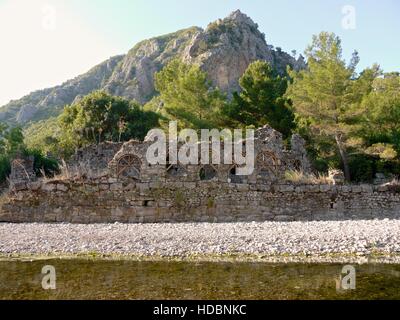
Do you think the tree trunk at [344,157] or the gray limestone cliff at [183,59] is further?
the gray limestone cliff at [183,59]

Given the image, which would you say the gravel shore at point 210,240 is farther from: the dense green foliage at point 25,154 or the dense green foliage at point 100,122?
the dense green foliage at point 100,122

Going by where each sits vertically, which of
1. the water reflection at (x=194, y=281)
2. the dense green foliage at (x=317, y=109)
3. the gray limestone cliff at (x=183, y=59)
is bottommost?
the water reflection at (x=194, y=281)

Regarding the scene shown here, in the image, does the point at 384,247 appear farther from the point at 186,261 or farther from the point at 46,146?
the point at 46,146

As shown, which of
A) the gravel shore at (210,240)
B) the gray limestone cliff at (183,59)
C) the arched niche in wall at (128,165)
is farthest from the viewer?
the gray limestone cliff at (183,59)

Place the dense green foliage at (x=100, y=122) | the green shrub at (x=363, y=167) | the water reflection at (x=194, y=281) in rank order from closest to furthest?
the water reflection at (x=194, y=281)
the green shrub at (x=363, y=167)
the dense green foliage at (x=100, y=122)

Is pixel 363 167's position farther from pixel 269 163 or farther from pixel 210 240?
pixel 210 240

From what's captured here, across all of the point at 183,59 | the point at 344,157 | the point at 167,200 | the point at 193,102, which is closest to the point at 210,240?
the point at 167,200

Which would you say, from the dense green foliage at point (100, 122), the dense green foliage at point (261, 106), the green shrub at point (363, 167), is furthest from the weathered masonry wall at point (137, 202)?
the dense green foliage at point (100, 122)

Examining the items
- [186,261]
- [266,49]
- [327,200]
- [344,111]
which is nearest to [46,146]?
[344,111]

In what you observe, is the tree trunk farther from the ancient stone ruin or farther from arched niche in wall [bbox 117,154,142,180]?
arched niche in wall [bbox 117,154,142,180]
